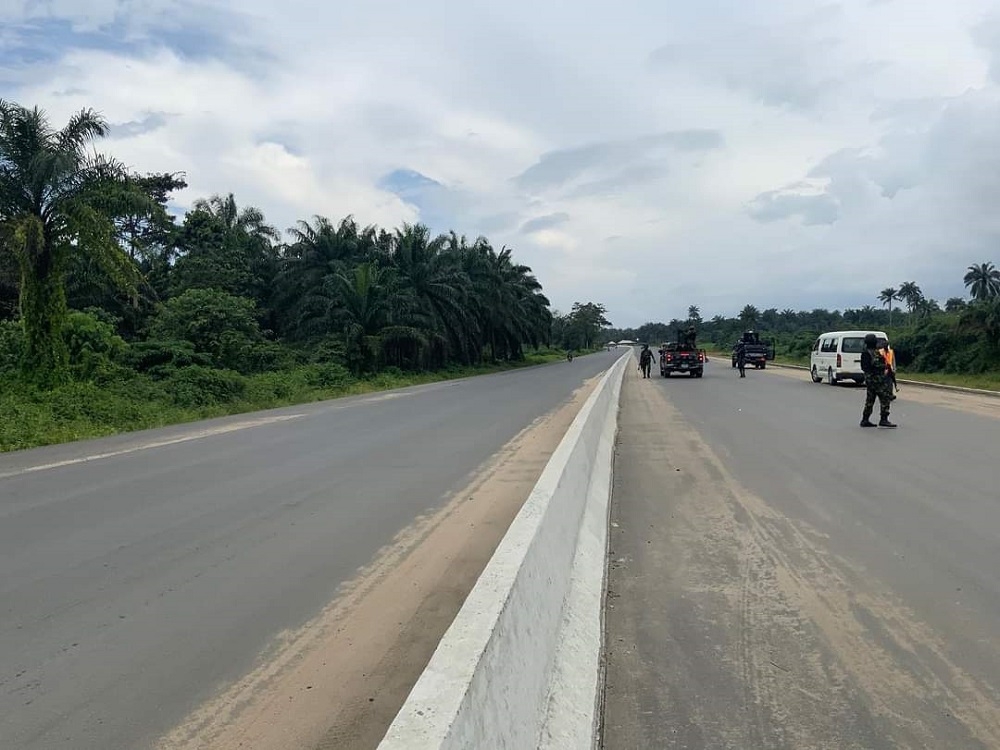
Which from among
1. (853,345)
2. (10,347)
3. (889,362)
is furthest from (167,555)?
(853,345)

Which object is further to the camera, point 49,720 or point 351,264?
point 351,264

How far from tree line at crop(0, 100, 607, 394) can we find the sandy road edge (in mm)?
16389

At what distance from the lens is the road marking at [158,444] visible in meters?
10.6

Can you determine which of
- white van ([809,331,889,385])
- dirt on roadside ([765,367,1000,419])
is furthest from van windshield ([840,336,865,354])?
dirt on roadside ([765,367,1000,419])

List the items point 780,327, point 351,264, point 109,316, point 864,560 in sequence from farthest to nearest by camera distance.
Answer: point 780,327 → point 351,264 → point 109,316 → point 864,560

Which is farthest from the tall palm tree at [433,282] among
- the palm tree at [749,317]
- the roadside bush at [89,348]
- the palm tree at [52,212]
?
the palm tree at [749,317]

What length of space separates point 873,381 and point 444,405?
36.2 ft

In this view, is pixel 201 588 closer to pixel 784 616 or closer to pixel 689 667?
pixel 689 667

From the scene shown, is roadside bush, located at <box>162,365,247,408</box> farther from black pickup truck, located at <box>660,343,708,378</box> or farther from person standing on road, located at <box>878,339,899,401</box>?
black pickup truck, located at <box>660,343,708,378</box>

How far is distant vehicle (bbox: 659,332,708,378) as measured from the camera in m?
34.8

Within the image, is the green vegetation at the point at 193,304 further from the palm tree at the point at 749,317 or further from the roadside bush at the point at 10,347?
the palm tree at the point at 749,317

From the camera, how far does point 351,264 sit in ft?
146

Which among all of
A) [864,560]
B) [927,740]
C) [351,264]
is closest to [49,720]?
[927,740]

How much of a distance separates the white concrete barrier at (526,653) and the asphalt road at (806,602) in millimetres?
185
